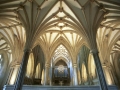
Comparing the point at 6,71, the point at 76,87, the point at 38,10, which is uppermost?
the point at 38,10

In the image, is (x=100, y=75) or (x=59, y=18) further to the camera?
(x=59, y=18)

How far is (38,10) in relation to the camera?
1084 cm

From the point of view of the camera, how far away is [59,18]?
13.1 m

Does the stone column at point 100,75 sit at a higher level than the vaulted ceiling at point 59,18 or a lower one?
lower

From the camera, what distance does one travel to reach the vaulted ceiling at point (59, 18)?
9.95 metres

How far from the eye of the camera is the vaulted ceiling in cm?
995

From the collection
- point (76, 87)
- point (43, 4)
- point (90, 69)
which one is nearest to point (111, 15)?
point (43, 4)

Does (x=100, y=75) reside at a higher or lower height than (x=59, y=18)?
lower

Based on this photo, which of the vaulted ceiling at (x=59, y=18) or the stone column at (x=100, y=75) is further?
the vaulted ceiling at (x=59, y=18)

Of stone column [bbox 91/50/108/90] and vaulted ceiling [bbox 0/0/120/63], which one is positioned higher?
vaulted ceiling [bbox 0/0/120/63]

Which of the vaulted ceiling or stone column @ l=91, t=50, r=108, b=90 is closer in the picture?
stone column @ l=91, t=50, r=108, b=90

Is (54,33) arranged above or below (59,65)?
above

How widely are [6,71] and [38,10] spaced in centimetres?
1308

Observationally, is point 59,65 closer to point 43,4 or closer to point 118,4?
point 43,4
